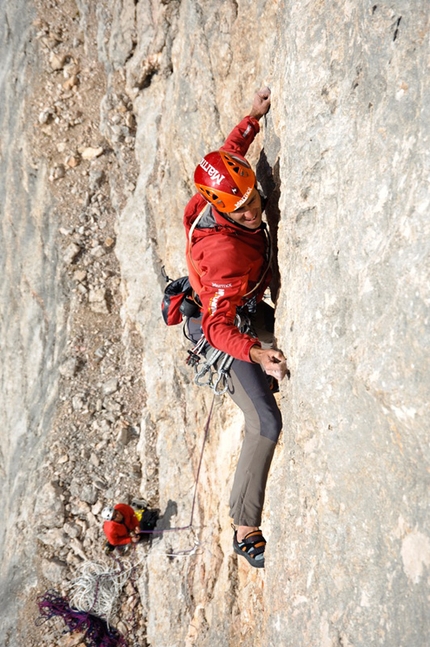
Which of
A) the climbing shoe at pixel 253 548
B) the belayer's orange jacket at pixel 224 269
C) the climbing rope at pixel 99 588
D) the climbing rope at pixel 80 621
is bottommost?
the climbing rope at pixel 80 621

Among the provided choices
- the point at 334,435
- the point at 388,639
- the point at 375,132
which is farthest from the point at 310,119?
the point at 388,639

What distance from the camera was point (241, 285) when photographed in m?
4.73

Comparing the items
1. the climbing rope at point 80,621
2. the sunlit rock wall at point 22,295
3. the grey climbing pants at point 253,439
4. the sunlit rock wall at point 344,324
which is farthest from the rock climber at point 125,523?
the grey climbing pants at point 253,439

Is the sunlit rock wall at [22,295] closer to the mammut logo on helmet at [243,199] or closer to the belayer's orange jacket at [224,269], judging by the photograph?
the belayer's orange jacket at [224,269]

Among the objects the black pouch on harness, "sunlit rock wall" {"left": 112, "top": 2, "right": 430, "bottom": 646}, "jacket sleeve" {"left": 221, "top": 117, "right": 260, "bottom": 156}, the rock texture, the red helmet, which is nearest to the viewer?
"sunlit rock wall" {"left": 112, "top": 2, "right": 430, "bottom": 646}

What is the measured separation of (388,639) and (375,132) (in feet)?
8.85

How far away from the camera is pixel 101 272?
10.1 m

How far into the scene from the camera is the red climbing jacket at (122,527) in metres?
7.78

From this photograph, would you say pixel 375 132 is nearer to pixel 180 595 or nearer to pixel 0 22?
pixel 180 595

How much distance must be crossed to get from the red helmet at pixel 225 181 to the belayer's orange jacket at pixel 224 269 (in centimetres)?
24

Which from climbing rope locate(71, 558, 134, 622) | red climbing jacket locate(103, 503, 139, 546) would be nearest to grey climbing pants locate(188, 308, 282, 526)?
red climbing jacket locate(103, 503, 139, 546)

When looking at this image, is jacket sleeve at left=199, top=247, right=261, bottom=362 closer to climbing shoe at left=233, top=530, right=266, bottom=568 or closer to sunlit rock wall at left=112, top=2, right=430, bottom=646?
sunlit rock wall at left=112, top=2, right=430, bottom=646

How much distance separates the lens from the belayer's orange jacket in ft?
15.1

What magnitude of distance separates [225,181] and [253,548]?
3.17m
